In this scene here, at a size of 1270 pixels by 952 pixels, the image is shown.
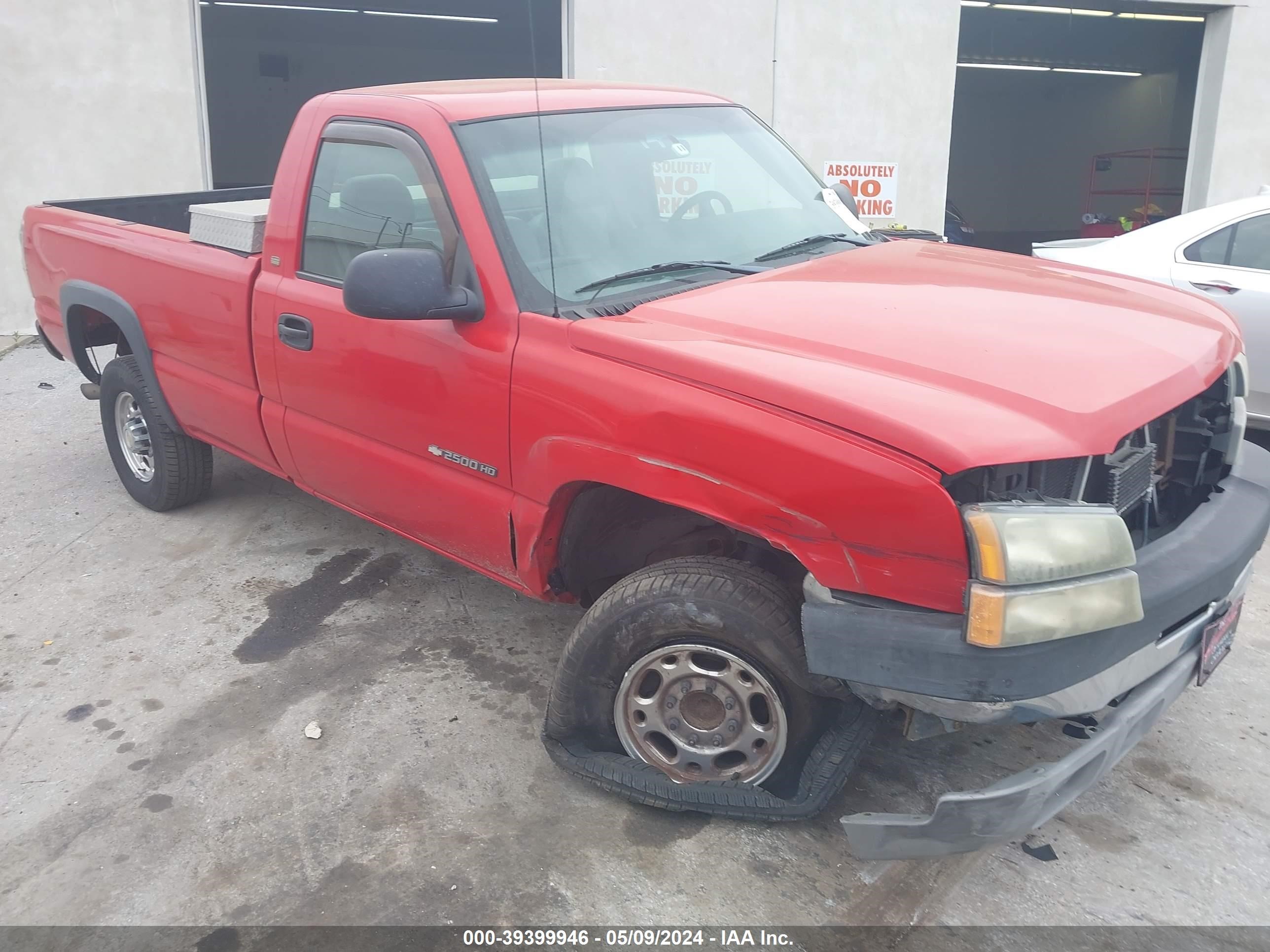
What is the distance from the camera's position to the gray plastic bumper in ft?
7.48

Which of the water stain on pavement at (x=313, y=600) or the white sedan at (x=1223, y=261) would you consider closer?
the water stain on pavement at (x=313, y=600)

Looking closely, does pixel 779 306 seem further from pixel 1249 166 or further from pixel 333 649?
pixel 1249 166

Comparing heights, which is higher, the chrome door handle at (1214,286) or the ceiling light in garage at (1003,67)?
the ceiling light in garage at (1003,67)

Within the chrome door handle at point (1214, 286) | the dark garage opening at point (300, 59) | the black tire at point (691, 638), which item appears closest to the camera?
the black tire at point (691, 638)

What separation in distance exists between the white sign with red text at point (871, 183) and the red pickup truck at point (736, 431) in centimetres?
721

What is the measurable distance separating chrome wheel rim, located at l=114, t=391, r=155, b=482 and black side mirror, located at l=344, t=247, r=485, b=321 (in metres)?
2.73

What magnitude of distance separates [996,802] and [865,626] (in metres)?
0.46

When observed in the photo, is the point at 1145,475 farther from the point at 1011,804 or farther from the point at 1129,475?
the point at 1011,804

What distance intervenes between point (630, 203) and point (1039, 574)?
1.80 meters

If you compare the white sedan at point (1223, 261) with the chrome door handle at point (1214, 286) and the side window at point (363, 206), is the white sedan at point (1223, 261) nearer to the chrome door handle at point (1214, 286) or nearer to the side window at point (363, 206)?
the chrome door handle at point (1214, 286)

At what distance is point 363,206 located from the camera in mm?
3596

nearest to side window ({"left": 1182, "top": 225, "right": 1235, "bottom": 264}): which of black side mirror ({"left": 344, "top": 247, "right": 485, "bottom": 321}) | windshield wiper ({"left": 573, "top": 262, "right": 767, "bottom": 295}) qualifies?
windshield wiper ({"left": 573, "top": 262, "right": 767, "bottom": 295})

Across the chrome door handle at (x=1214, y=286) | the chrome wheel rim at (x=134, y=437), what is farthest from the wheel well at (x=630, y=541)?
the chrome door handle at (x=1214, y=286)

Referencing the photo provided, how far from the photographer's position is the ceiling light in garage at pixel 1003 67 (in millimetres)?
20375
